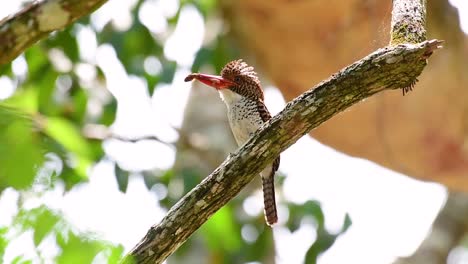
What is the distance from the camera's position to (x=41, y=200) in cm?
84

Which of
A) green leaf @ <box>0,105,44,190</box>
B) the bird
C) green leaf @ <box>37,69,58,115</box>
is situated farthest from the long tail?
green leaf @ <box>0,105,44,190</box>

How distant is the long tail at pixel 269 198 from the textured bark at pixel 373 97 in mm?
959

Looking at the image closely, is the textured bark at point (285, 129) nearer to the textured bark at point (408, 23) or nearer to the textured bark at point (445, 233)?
the textured bark at point (408, 23)

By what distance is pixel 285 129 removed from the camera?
1710mm

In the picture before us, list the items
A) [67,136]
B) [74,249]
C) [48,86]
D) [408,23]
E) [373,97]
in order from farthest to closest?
1. [48,86]
2. [373,97]
3. [408,23]
4. [67,136]
5. [74,249]

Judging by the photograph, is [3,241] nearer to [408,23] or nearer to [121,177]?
[408,23]

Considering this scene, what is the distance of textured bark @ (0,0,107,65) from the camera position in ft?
4.26

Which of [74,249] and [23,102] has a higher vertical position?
[23,102]

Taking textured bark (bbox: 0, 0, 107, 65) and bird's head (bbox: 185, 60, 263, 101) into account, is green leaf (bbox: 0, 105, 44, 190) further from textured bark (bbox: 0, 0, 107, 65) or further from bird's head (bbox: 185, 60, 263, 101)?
bird's head (bbox: 185, 60, 263, 101)

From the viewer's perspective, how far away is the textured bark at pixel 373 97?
3932 millimetres

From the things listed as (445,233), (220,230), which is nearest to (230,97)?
(220,230)

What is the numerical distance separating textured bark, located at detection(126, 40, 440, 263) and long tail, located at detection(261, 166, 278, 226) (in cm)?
121

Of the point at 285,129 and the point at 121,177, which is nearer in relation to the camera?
the point at 285,129

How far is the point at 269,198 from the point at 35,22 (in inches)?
69.0
